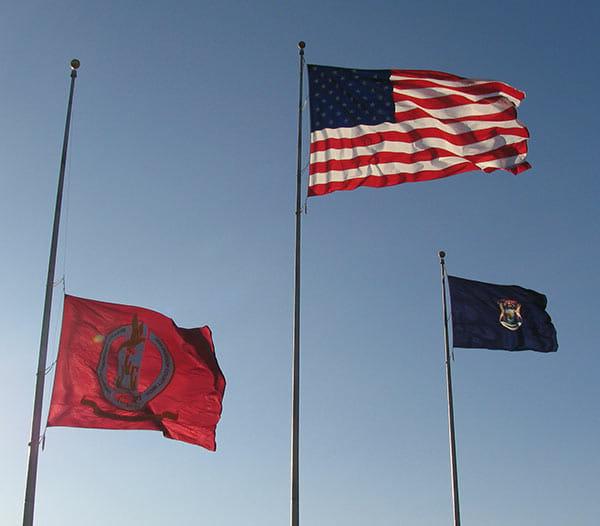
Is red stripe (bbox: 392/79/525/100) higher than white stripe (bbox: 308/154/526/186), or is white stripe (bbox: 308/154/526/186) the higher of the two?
red stripe (bbox: 392/79/525/100)

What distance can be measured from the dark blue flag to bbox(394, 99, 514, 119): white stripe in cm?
830

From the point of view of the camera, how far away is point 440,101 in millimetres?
27453

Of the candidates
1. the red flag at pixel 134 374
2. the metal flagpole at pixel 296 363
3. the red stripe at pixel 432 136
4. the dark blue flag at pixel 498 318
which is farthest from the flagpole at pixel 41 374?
the dark blue flag at pixel 498 318

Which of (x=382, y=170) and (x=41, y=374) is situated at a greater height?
(x=382, y=170)

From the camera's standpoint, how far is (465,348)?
33281mm

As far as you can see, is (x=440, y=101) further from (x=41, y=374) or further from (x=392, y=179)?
(x=41, y=374)

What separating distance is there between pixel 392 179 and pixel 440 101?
282cm

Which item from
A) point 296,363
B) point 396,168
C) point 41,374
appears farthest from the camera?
point 396,168

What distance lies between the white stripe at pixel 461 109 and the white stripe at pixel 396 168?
4.17 ft

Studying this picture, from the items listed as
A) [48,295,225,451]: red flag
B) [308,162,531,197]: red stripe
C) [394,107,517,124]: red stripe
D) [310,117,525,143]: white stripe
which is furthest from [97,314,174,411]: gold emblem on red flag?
[394,107,517,124]: red stripe

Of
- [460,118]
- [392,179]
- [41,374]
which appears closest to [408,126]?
[460,118]

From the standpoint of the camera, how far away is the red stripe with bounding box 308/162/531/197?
25.8 meters

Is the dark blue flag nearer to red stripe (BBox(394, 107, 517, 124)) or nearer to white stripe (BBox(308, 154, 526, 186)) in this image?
white stripe (BBox(308, 154, 526, 186))

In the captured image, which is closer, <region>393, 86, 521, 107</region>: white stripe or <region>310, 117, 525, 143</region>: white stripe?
<region>310, 117, 525, 143</region>: white stripe
